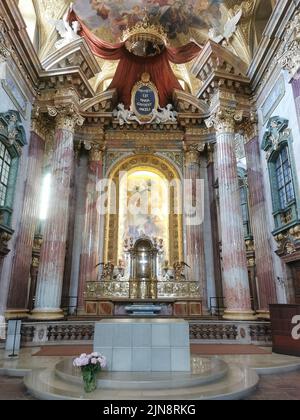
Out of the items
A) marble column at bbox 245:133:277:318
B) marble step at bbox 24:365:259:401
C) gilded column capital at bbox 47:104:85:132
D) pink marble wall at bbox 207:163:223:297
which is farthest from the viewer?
pink marble wall at bbox 207:163:223:297

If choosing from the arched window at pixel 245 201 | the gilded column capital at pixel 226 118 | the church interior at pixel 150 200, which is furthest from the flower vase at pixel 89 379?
the arched window at pixel 245 201

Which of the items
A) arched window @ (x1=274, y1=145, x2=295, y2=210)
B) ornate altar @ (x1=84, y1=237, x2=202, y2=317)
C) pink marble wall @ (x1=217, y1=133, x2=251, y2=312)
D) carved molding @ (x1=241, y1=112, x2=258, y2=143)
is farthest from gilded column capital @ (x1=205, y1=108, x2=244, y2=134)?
ornate altar @ (x1=84, y1=237, x2=202, y2=317)

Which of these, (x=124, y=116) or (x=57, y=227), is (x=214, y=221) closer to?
(x=124, y=116)

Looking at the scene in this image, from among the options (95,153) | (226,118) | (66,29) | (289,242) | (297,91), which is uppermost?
(66,29)

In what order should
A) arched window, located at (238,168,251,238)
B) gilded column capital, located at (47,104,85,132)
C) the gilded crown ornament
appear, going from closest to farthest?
gilded column capital, located at (47,104,85,132) → the gilded crown ornament → arched window, located at (238,168,251,238)

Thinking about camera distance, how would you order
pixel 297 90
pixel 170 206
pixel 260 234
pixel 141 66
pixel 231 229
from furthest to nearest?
pixel 170 206
pixel 141 66
pixel 260 234
pixel 231 229
pixel 297 90

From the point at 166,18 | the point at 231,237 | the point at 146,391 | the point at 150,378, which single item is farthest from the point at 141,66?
the point at 146,391

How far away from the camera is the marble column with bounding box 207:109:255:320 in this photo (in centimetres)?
1009

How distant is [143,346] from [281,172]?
817 cm

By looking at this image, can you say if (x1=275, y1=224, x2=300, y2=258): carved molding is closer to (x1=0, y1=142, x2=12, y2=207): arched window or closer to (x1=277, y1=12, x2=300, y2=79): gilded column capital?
(x1=277, y1=12, x2=300, y2=79): gilded column capital

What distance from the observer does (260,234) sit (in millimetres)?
11180

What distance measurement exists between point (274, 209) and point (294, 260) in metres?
2.06

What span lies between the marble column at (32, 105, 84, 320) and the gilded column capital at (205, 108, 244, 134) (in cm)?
562

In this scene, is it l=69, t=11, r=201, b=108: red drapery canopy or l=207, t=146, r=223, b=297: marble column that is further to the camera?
l=207, t=146, r=223, b=297: marble column
